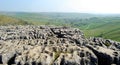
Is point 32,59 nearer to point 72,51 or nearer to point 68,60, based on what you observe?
point 68,60

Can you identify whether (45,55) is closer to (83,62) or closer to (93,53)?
(83,62)

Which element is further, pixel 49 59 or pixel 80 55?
pixel 80 55

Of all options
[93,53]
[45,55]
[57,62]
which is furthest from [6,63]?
[93,53]

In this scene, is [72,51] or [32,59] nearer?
[32,59]

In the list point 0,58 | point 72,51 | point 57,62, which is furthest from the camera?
point 72,51

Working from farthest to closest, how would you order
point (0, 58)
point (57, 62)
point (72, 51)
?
point (72, 51) → point (0, 58) → point (57, 62)

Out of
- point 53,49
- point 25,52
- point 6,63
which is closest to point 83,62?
point 53,49

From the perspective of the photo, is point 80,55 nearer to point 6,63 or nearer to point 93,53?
point 93,53


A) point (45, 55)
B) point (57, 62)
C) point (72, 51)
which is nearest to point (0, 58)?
point (45, 55)
